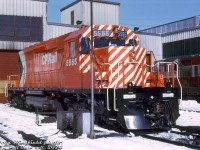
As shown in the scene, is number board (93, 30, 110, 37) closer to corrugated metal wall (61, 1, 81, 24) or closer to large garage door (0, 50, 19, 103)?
large garage door (0, 50, 19, 103)

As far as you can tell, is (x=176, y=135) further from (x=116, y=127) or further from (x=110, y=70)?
(x=110, y=70)

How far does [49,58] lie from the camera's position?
593 inches

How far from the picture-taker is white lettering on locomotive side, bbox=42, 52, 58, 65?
1428 cm

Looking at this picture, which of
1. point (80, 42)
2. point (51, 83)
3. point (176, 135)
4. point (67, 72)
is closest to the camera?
point (176, 135)

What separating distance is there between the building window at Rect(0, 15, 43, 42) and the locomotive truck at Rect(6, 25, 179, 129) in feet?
37.0

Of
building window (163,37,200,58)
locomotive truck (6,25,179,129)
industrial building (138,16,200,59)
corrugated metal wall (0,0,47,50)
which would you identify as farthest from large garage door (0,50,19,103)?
building window (163,37,200,58)

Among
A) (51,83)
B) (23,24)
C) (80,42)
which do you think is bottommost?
(51,83)

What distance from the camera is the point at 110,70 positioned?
11047 mm

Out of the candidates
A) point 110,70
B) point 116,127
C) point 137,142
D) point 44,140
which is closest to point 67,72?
point 110,70

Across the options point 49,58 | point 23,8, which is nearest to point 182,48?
point 23,8

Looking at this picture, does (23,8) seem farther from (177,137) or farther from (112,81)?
(177,137)

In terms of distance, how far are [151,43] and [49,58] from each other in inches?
823

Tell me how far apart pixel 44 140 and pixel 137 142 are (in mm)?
2565

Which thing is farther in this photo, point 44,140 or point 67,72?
point 67,72
